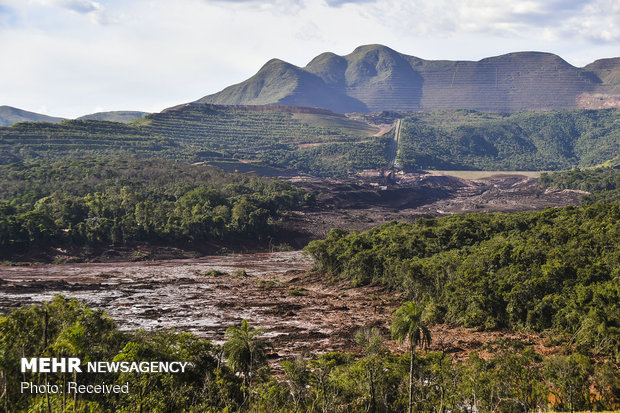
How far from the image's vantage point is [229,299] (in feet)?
182

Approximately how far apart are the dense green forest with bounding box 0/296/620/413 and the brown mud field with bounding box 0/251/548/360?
10.0 metres

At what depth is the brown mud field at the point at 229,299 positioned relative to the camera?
4122cm

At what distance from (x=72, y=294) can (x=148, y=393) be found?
37596 millimetres

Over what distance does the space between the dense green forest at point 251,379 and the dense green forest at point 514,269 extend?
9.28 m

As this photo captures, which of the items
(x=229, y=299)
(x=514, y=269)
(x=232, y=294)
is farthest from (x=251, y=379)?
(x=232, y=294)

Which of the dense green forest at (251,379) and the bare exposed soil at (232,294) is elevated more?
the dense green forest at (251,379)

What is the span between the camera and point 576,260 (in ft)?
139

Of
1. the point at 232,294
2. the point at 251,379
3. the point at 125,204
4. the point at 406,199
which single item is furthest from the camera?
the point at 406,199

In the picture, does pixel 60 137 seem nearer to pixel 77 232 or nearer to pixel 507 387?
pixel 77 232

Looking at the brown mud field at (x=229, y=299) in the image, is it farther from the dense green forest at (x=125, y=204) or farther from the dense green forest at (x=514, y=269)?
the dense green forest at (x=125, y=204)

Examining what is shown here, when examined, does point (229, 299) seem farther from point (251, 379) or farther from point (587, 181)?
point (587, 181)

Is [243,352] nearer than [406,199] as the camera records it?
Yes

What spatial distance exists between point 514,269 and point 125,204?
250 ft

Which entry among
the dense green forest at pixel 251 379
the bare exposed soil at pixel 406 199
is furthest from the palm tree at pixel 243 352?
the bare exposed soil at pixel 406 199
